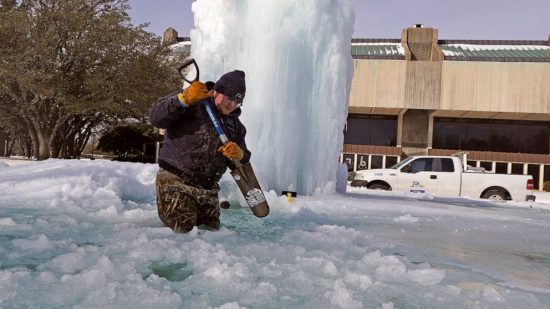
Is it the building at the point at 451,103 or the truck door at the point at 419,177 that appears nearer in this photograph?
the truck door at the point at 419,177

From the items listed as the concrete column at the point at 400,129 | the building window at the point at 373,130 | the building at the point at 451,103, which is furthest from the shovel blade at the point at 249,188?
the concrete column at the point at 400,129

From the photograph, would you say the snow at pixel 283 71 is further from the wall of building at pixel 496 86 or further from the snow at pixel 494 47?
the snow at pixel 494 47

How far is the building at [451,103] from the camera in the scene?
28.6 m

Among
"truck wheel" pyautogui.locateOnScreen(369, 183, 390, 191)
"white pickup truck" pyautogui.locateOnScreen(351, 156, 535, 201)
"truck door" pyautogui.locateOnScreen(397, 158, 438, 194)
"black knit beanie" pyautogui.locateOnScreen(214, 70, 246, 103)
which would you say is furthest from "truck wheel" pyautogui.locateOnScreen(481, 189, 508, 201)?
"black knit beanie" pyautogui.locateOnScreen(214, 70, 246, 103)

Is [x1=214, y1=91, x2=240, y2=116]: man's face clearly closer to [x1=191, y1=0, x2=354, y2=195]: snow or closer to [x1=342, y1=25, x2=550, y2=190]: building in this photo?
[x1=191, y1=0, x2=354, y2=195]: snow

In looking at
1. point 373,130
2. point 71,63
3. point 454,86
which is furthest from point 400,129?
point 71,63

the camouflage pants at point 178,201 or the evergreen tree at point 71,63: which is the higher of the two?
the evergreen tree at point 71,63

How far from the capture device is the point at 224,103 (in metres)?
4.04

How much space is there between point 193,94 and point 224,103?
0.46 m

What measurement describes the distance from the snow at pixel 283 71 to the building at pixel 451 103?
19.4m

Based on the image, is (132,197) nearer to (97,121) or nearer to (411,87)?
(97,121)

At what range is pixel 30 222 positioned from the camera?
15.3 feet

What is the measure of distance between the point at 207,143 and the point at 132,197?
14.8ft

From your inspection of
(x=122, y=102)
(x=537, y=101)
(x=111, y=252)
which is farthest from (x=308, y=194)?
(x=537, y=101)
